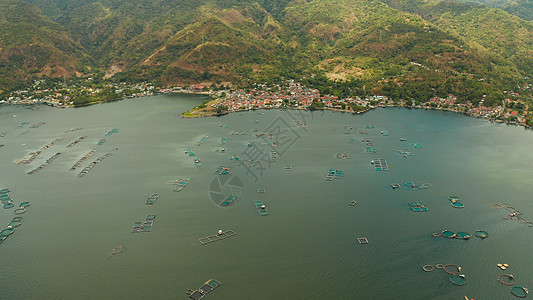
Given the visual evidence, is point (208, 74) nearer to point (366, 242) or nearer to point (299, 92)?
point (299, 92)

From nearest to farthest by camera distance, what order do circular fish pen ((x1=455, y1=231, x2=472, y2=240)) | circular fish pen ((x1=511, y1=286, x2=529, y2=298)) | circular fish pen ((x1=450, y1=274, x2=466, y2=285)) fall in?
circular fish pen ((x1=511, y1=286, x2=529, y2=298))
circular fish pen ((x1=450, y1=274, x2=466, y2=285))
circular fish pen ((x1=455, y1=231, x2=472, y2=240))

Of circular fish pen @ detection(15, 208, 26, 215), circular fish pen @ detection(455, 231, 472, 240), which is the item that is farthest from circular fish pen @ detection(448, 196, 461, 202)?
circular fish pen @ detection(15, 208, 26, 215)

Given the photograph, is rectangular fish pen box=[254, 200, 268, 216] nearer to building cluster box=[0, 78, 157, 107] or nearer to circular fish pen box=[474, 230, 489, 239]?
circular fish pen box=[474, 230, 489, 239]

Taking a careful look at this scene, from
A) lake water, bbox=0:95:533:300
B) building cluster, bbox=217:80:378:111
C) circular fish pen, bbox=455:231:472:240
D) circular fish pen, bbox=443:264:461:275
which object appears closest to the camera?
lake water, bbox=0:95:533:300

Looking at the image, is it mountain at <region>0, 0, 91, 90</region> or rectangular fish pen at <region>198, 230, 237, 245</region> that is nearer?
rectangular fish pen at <region>198, 230, 237, 245</region>

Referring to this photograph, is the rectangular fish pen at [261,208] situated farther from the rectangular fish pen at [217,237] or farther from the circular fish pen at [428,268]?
the circular fish pen at [428,268]

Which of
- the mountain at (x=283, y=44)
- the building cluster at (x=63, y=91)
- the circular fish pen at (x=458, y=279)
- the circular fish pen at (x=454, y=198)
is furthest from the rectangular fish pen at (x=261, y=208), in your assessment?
the building cluster at (x=63, y=91)
